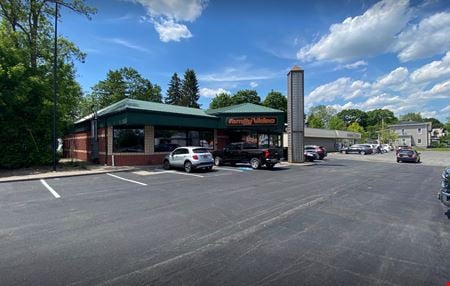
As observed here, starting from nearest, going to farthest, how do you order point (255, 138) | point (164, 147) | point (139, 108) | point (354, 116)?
1. point (139, 108)
2. point (164, 147)
3. point (255, 138)
4. point (354, 116)

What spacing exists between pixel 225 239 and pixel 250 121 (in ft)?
64.2

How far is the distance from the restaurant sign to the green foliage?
3485cm

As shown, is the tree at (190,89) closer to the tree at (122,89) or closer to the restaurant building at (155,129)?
the tree at (122,89)

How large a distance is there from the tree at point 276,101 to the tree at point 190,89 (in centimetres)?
1836

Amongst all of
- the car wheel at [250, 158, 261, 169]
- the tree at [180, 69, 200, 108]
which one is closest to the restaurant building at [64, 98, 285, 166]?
the car wheel at [250, 158, 261, 169]

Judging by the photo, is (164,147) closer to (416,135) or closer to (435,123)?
(416,135)

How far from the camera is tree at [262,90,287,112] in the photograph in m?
64.8

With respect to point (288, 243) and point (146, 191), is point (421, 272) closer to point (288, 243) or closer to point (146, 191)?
point (288, 243)

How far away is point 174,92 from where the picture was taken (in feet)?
230

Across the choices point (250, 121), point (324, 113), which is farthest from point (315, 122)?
point (250, 121)

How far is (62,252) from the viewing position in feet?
15.1

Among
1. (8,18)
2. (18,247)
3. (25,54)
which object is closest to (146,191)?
(18,247)

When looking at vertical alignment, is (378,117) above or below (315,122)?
above

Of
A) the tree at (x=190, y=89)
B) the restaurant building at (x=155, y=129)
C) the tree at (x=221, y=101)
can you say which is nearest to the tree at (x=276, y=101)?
the tree at (x=221, y=101)
